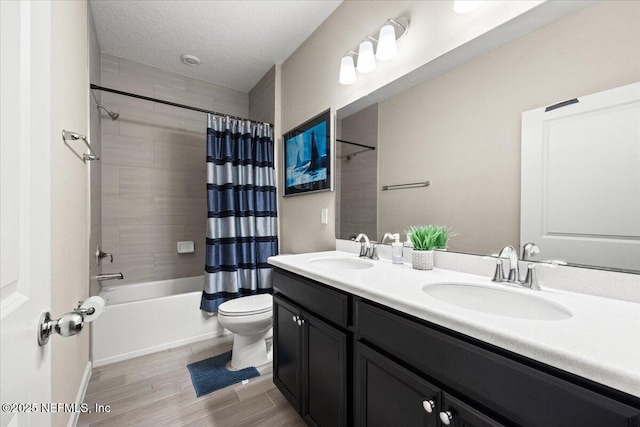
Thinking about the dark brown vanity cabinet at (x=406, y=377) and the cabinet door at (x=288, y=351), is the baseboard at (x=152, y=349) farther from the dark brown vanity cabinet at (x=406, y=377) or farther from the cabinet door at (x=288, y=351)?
the dark brown vanity cabinet at (x=406, y=377)

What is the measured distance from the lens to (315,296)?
3.96ft

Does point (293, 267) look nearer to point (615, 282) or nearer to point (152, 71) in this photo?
point (615, 282)

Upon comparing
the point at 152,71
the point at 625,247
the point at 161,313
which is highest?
the point at 152,71

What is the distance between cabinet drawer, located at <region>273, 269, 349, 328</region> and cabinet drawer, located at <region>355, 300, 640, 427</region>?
8.3 inches

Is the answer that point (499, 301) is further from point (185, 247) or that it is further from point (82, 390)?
point (185, 247)

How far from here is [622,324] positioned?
24.6 inches

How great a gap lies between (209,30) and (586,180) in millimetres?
2585

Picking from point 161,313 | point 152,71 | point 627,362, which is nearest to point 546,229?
point 627,362

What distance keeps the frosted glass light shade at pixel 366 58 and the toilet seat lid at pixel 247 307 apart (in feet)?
5.55

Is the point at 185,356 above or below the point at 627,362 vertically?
below

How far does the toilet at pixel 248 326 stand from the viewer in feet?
5.96

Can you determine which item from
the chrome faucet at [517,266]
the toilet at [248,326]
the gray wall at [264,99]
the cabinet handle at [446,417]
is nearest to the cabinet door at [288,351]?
the toilet at [248,326]

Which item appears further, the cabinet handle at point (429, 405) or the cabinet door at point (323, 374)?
the cabinet door at point (323, 374)

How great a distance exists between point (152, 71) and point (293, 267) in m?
2.71
